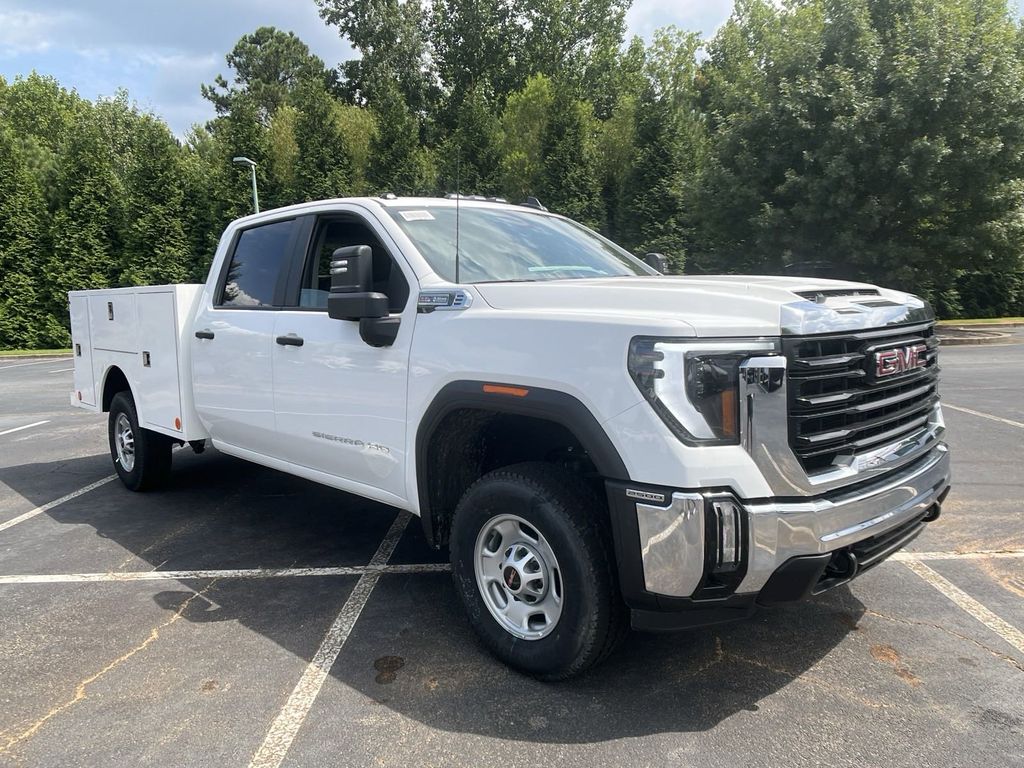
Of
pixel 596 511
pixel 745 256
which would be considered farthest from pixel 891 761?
pixel 745 256

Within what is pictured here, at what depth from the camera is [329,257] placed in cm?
437

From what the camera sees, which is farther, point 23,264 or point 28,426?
point 23,264

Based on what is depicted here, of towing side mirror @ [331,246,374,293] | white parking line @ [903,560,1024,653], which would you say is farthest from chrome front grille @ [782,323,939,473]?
towing side mirror @ [331,246,374,293]

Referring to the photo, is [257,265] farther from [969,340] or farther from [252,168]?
[252,168]

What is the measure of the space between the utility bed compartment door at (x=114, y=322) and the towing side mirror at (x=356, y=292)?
3065mm

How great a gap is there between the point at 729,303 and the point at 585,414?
663 mm

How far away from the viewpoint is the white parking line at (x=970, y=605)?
3.32 meters

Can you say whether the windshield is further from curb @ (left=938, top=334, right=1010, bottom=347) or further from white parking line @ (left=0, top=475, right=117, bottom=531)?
curb @ (left=938, top=334, right=1010, bottom=347)

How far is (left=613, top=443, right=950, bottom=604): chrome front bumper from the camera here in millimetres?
2451

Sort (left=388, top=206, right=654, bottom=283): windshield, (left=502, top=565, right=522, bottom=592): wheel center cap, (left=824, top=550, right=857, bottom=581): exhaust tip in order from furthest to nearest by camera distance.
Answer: (left=388, top=206, right=654, bottom=283): windshield
(left=502, top=565, right=522, bottom=592): wheel center cap
(left=824, top=550, right=857, bottom=581): exhaust tip

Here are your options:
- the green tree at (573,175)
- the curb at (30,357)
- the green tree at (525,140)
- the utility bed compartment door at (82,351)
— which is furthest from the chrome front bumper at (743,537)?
the green tree at (525,140)

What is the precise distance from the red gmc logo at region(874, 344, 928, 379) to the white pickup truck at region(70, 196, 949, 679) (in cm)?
1

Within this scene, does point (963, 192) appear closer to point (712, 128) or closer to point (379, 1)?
point (712, 128)

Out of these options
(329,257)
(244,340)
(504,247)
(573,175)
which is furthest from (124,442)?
(573,175)
